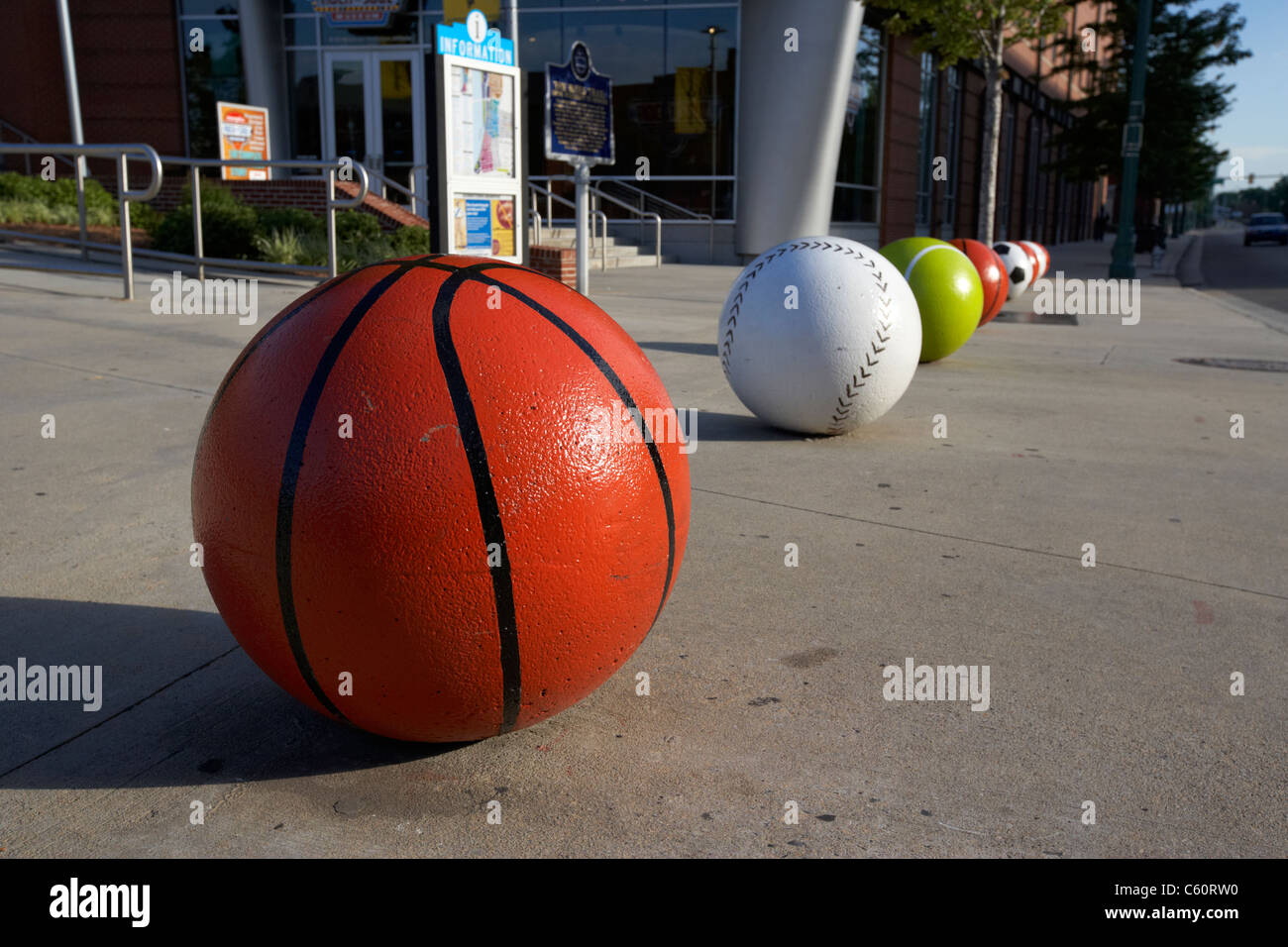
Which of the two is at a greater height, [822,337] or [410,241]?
[410,241]

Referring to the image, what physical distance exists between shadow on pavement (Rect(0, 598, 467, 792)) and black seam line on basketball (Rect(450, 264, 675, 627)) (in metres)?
0.92

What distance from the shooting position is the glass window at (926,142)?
3416 centimetres

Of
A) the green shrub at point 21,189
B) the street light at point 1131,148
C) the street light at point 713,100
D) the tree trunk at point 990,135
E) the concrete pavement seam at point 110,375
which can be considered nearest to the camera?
the concrete pavement seam at point 110,375

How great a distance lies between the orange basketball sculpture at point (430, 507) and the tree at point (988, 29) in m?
21.3

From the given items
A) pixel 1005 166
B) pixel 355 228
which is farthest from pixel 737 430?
pixel 1005 166

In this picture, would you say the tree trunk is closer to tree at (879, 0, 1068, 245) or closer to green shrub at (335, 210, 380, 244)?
tree at (879, 0, 1068, 245)

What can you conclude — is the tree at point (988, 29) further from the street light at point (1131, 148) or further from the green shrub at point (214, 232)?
the green shrub at point (214, 232)

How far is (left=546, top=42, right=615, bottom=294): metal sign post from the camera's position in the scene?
15734 mm

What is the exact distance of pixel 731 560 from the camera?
4.89 m

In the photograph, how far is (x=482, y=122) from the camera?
13.3m

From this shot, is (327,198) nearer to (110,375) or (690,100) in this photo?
(110,375)

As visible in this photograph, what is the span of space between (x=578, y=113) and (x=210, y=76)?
1480 centimetres

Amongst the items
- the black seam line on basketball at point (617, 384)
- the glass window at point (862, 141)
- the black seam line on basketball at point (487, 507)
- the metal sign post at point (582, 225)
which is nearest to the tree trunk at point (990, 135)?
the glass window at point (862, 141)
